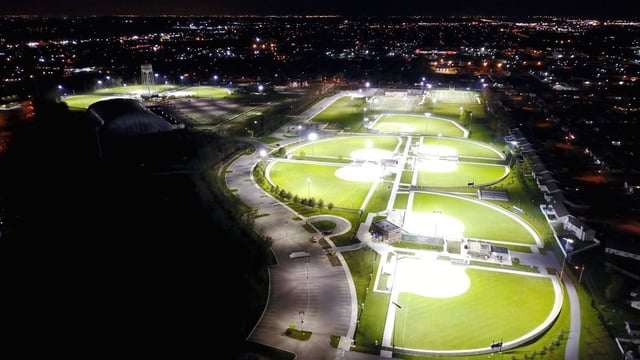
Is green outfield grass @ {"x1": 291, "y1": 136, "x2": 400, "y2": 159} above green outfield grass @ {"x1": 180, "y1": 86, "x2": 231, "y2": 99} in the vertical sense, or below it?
below

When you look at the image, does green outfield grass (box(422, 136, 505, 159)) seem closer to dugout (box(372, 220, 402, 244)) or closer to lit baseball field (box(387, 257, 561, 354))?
dugout (box(372, 220, 402, 244))

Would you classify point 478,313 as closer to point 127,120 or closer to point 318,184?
point 318,184

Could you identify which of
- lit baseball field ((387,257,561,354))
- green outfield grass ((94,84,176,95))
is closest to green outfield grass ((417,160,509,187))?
lit baseball field ((387,257,561,354))

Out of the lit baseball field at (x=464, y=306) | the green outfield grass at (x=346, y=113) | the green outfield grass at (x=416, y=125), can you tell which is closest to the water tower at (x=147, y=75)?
the green outfield grass at (x=346, y=113)

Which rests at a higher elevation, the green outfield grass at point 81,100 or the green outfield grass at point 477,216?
the green outfield grass at point 81,100

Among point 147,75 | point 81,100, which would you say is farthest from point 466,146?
point 81,100

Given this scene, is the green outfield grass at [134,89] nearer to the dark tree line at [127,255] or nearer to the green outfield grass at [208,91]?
the green outfield grass at [208,91]
